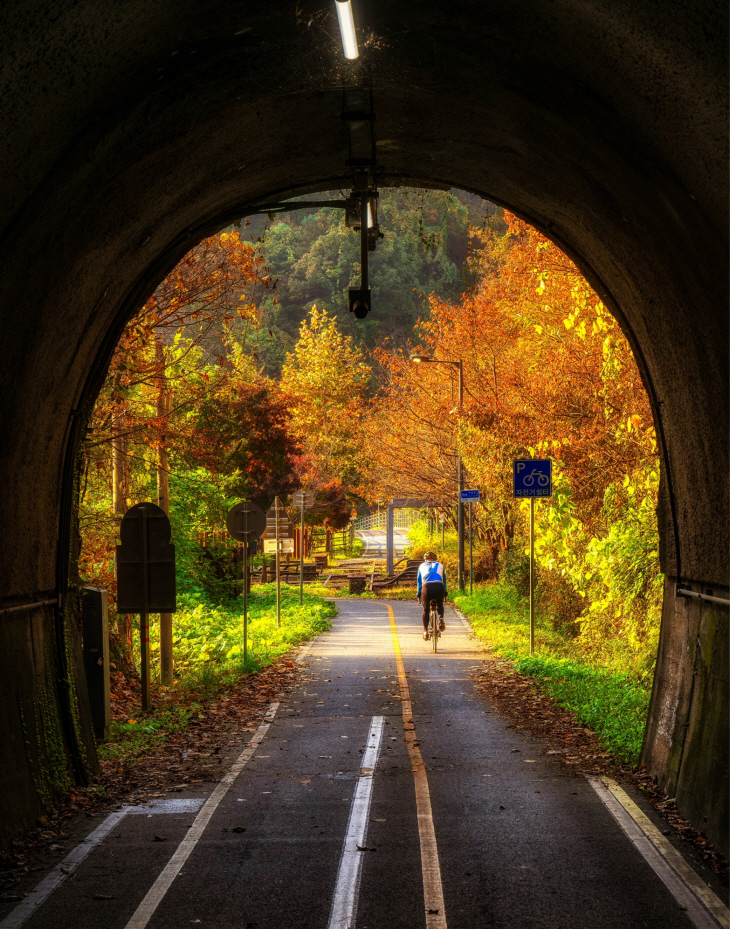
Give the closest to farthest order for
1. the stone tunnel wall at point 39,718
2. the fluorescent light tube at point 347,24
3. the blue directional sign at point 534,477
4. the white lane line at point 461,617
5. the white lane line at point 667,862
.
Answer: the fluorescent light tube at point 347,24, the white lane line at point 667,862, the stone tunnel wall at point 39,718, the blue directional sign at point 534,477, the white lane line at point 461,617

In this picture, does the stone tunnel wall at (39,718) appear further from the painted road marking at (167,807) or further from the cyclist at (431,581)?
the cyclist at (431,581)

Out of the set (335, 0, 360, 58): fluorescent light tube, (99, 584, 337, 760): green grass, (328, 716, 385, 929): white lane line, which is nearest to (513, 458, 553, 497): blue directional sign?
(99, 584, 337, 760): green grass

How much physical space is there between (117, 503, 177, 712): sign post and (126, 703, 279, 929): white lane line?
259 cm

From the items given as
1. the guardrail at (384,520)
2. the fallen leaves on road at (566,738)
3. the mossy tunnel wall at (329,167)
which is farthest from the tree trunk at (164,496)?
the guardrail at (384,520)

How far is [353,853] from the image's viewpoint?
7012 millimetres

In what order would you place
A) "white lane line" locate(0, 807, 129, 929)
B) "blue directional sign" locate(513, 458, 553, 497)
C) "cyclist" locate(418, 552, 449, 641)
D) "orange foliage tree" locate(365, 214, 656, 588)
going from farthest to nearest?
"cyclist" locate(418, 552, 449, 641), "blue directional sign" locate(513, 458, 553, 497), "orange foliage tree" locate(365, 214, 656, 588), "white lane line" locate(0, 807, 129, 929)

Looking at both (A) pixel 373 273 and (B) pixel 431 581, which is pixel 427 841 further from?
(A) pixel 373 273

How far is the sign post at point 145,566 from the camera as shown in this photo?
1285 cm

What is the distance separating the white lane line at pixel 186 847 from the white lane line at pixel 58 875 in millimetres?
659

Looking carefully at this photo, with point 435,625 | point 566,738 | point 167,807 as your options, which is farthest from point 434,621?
point 167,807

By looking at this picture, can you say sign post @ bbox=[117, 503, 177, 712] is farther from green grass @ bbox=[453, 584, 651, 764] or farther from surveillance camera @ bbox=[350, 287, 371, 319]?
green grass @ bbox=[453, 584, 651, 764]

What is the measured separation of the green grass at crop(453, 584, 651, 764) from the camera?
→ 10992mm

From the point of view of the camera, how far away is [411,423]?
4231 cm

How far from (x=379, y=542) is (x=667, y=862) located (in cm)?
6644
